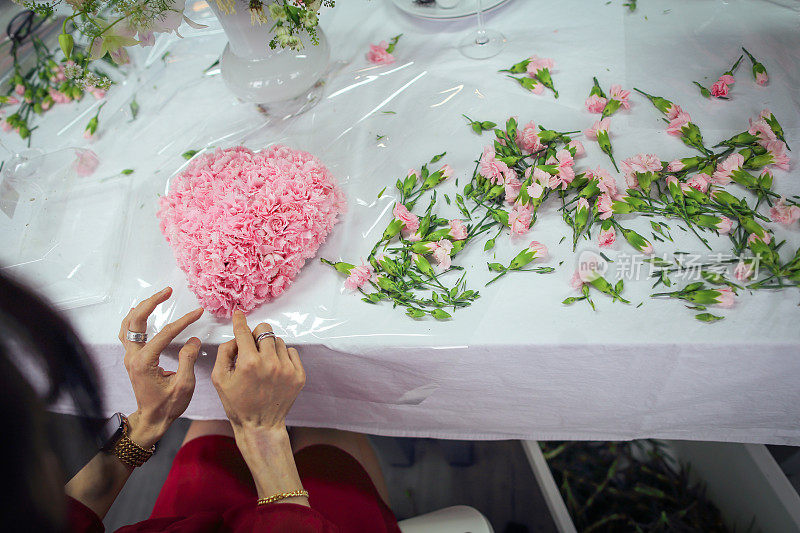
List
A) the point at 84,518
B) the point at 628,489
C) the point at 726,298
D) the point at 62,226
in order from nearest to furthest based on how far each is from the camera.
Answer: the point at 726,298, the point at 84,518, the point at 62,226, the point at 628,489

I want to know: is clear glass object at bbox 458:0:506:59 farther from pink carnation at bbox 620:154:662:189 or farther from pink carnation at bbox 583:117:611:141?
pink carnation at bbox 620:154:662:189

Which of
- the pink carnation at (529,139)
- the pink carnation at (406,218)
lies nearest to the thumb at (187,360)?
the pink carnation at (406,218)

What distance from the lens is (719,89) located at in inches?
34.0

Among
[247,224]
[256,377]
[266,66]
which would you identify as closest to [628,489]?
[256,377]

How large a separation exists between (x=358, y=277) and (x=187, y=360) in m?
0.28

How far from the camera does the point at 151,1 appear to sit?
84cm

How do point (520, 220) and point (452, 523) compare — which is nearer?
point (520, 220)

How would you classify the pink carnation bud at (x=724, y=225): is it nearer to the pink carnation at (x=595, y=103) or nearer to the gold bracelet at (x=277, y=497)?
the pink carnation at (x=595, y=103)

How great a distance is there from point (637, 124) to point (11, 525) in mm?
990

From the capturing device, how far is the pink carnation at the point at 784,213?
2.34ft

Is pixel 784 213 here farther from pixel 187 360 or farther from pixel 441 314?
pixel 187 360

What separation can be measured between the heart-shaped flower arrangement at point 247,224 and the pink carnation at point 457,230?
0.20 m

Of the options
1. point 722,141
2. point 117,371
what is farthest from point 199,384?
point 722,141

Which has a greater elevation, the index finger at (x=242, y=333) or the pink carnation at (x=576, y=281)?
the pink carnation at (x=576, y=281)
